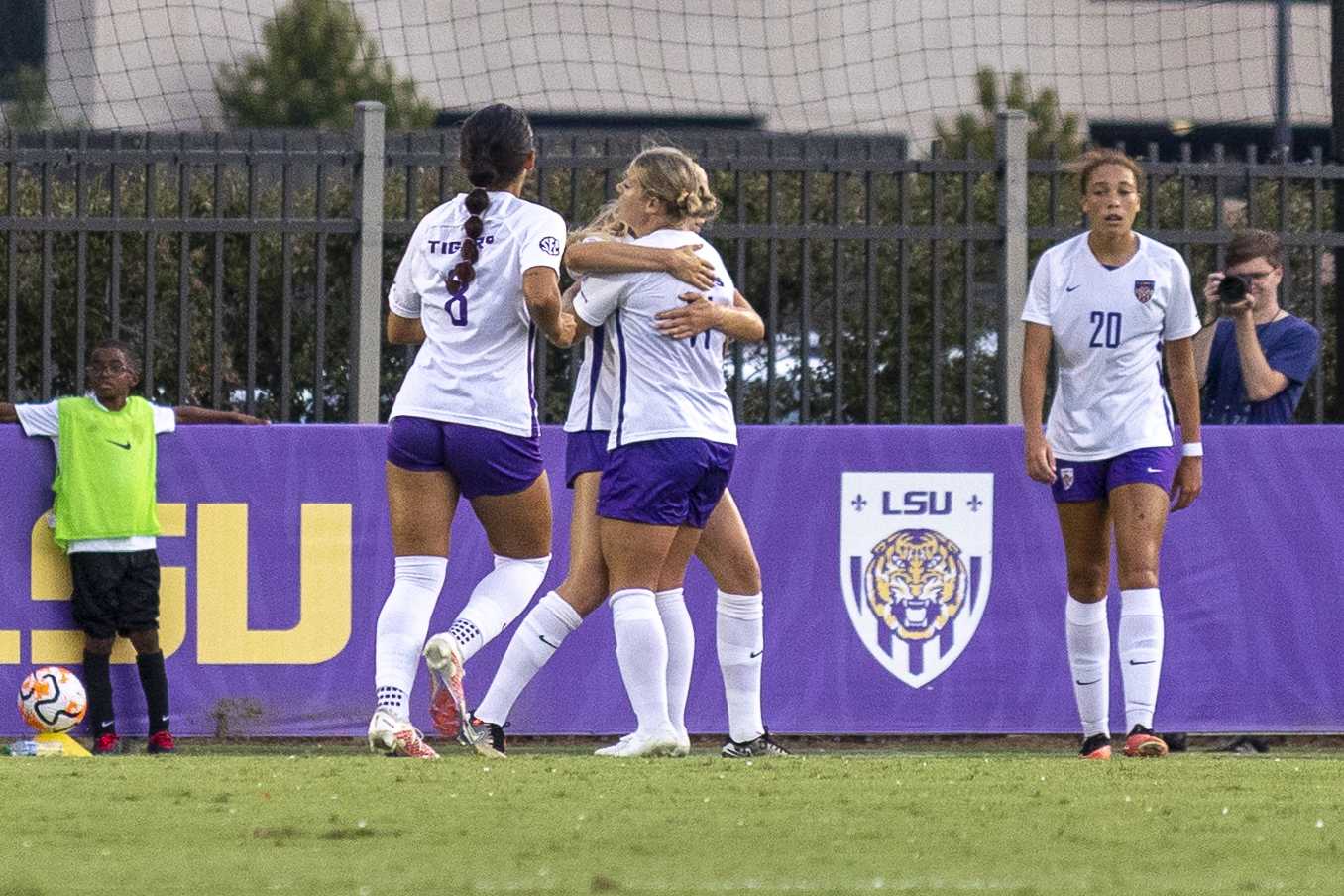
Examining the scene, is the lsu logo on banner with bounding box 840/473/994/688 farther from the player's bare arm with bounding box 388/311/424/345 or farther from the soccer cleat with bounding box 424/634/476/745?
the soccer cleat with bounding box 424/634/476/745

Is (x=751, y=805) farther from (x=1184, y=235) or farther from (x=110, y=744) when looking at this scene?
(x=1184, y=235)

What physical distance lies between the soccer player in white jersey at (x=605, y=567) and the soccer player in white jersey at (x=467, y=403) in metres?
0.15

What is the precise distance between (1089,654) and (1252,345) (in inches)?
72.2

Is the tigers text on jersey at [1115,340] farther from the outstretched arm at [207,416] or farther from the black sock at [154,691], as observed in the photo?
the black sock at [154,691]

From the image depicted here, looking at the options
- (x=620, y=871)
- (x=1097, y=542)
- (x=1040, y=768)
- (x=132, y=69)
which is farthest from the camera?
(x=132, y=69)

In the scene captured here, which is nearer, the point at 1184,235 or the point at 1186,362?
the point at 1186,362

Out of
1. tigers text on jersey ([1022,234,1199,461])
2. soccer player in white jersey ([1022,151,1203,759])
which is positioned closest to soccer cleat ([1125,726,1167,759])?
soccer player in white jersey ([1022,151,1203,759])

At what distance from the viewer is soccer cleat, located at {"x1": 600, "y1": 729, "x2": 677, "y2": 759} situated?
6.84 metres

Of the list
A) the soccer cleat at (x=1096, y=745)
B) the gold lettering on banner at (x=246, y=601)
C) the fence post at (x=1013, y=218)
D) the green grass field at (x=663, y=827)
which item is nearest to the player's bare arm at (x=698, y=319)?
the green grass field at (x=663, y=827)

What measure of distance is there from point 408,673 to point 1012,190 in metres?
4.16

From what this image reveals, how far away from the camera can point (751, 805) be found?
5480mm

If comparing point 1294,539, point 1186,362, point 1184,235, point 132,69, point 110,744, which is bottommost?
point 110,744

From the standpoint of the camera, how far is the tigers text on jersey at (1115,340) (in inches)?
287

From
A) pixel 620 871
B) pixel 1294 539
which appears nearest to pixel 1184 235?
pixel 1294 539
